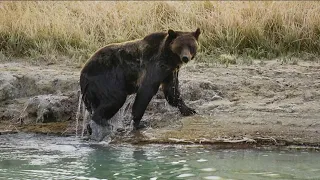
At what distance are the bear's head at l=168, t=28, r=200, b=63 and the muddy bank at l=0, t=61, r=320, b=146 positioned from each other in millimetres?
962

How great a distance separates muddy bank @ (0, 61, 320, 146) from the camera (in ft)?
29.1

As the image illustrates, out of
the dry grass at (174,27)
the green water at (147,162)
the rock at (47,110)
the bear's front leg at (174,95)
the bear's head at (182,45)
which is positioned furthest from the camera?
the dry grass at (174,27)

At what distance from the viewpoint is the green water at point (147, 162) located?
23.2 feet

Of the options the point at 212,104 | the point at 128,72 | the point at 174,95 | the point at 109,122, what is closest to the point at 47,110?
the point at 109,122

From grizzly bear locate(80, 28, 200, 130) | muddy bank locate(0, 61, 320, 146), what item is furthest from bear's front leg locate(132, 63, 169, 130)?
muddy bank locate(0, 61, 320, 146)

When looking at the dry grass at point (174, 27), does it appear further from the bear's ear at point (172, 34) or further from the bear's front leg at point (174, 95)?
the bear's ear at point (172, 34)

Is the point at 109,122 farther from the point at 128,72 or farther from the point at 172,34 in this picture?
the point at 172,34

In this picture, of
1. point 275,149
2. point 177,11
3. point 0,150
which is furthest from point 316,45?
point 0,150

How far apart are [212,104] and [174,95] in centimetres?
75

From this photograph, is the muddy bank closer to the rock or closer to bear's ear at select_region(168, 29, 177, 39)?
the rock

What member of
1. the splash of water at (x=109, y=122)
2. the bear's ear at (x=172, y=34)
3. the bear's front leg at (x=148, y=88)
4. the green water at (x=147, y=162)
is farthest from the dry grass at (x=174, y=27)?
the green water at (x=147, y=162)

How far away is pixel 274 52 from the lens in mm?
12891

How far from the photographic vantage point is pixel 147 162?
7.70m

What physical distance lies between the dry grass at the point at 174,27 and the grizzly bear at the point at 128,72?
10.5ft
